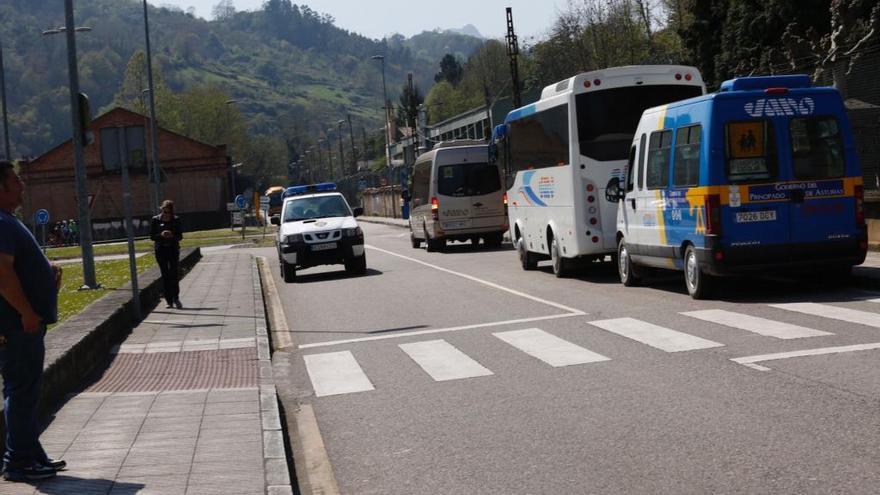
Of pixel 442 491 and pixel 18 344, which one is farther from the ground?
pixel 18 344

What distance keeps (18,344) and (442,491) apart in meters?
2.60

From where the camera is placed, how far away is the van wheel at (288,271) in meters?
26.7

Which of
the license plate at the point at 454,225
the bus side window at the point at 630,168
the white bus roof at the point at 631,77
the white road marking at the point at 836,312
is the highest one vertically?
the white bus roof at the point at 631,77

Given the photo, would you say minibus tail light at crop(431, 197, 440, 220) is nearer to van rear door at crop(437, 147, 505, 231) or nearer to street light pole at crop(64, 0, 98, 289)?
van rear door at crop(437, 147, 505, 231)

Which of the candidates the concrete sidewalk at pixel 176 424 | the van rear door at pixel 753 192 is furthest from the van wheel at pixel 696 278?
the concrete sidewalk at pixel 176 424

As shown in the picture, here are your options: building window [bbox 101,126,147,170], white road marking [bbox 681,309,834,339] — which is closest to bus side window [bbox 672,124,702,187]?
white road marking [bbox 681,309,834,339]

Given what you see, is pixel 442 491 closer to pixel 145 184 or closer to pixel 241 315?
pixel 241 315

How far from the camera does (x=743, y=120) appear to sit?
14844mm

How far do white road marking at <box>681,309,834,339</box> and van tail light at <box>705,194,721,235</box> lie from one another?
115cm

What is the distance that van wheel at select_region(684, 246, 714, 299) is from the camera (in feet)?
50.6

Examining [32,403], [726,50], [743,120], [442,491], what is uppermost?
[726,50]

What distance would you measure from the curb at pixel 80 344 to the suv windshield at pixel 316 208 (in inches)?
369

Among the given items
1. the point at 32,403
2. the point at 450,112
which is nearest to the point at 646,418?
the point at 32,403

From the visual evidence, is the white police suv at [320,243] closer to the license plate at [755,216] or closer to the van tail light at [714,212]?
the van tail light at [714,212]
